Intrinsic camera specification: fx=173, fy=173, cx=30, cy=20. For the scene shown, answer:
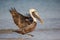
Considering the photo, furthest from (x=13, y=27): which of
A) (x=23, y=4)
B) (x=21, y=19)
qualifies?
(x=23, y=4)

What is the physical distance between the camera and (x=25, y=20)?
279 centimetres

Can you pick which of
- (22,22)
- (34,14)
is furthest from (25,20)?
(34,14)

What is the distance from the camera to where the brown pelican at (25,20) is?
276 centimetres

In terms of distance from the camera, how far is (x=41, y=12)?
9.16ft

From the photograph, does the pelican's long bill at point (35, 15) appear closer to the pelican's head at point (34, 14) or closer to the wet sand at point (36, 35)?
the pelican's head at point (34, 14)

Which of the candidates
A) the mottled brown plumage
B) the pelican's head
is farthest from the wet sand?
the pelican's head

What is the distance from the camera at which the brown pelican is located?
2.76 meters

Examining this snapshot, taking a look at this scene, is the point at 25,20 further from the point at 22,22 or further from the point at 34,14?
the point at 34,14

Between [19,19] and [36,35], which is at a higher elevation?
[19,19]

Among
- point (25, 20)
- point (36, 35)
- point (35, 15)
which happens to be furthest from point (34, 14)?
point (36, 35)

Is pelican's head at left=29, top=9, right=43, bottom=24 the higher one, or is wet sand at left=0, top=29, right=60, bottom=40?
pelican's head at left=29, top=9, right=43, bottom=24

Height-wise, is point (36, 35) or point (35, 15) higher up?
point (35, 15)

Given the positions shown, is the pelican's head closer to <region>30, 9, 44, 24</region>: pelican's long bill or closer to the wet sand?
<region>30, 9, 44, 24</region>: pelican's long bill

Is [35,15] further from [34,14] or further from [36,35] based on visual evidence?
[36,35]
